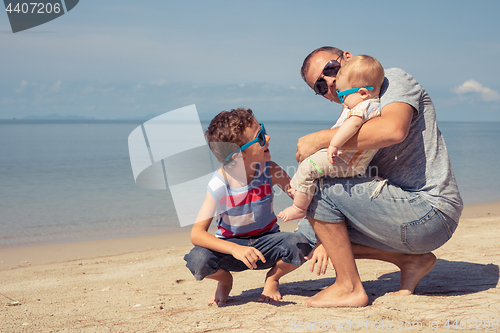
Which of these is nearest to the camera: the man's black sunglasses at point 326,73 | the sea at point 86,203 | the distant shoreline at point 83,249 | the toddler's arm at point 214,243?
the toddler's arm at point 214,243

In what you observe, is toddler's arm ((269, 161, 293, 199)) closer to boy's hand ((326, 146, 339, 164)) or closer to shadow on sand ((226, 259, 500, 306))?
boy's hand ((326, 146, 339, 164))

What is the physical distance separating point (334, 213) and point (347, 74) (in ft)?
2.55

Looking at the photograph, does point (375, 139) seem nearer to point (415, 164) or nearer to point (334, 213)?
point (415, 164)

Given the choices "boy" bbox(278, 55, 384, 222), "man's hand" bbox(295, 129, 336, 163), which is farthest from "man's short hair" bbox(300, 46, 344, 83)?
"man's hand" bbox(295, 129, 336, 163)

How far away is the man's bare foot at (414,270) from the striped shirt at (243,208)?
2.85ft

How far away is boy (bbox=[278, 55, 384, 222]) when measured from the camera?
203 cm

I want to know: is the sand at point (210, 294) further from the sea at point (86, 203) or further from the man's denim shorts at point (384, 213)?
the sea at point (86, 203)

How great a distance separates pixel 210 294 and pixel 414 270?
4.52 ft

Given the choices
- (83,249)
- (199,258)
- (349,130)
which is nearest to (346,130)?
(349,130)

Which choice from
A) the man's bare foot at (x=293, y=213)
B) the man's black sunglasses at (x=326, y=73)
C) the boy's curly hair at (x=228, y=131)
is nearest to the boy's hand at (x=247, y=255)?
the man's bare foot at (x=293, y=213)

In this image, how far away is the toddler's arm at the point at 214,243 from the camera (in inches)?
83.5

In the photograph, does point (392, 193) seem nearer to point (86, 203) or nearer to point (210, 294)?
point (210, 294)

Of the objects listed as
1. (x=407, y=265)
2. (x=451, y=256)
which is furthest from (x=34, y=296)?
(x=451, y=256)

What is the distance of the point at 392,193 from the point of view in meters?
2.05
